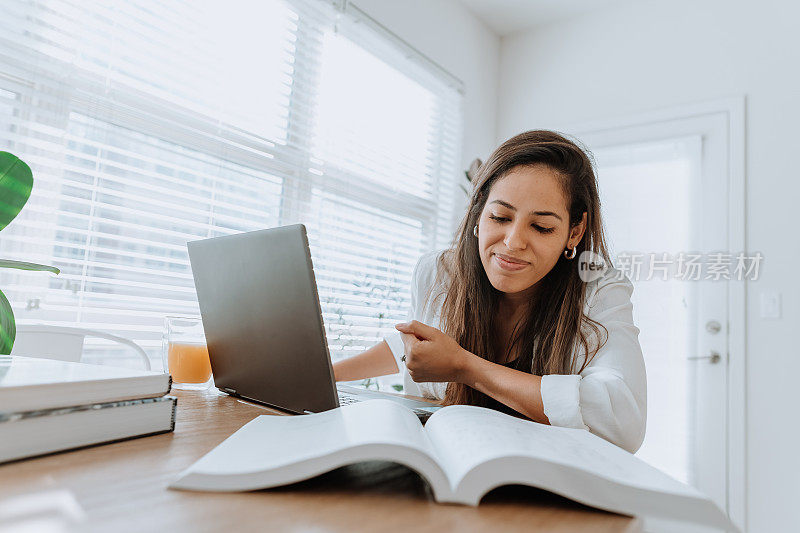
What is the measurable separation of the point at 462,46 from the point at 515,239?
2267mm

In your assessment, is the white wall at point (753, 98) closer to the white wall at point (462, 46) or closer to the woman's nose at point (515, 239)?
the white wall at point (462, 46)

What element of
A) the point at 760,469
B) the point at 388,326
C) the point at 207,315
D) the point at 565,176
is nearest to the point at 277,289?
the point at 207,315

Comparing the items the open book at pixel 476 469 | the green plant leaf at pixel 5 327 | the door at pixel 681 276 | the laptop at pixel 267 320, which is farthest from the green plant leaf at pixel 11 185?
the door at pixel 681 276

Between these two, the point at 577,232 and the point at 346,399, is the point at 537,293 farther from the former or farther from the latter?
the point at 346,399

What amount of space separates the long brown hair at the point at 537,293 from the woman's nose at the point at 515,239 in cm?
16

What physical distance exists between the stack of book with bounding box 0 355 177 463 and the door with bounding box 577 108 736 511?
236cm

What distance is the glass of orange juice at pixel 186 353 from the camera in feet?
3.45

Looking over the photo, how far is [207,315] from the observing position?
96cm

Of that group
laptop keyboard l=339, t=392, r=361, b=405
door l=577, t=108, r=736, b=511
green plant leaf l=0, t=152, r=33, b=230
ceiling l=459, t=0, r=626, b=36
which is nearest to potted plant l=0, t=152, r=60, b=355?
green plant leaf l=0, t=152, r=33, b=230

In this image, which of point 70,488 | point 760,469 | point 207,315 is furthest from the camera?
point 760,469

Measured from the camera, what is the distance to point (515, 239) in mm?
1082

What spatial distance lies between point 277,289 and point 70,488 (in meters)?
0.37

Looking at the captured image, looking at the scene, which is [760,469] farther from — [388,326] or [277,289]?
[277,289]

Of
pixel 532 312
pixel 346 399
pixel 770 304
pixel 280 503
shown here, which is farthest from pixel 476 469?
pixel 770 304
